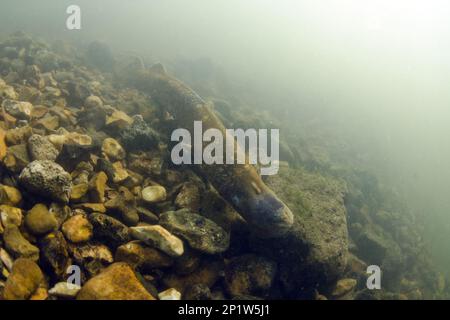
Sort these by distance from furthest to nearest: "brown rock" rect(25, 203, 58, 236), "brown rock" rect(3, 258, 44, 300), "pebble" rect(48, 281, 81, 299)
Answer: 1. "brown rock" rect(25, 203, 58, 236)
2. "pebble" rect(48, 281, 81, 299)
3. "brown rock" rect(3, 258, 44, 300)

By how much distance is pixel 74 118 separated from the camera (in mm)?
7496

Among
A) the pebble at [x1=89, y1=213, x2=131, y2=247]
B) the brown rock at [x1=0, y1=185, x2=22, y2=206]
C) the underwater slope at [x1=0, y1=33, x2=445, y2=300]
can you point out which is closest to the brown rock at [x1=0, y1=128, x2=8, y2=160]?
the underwater slope at [x1=0, y1=33, x2=445, y2=300]

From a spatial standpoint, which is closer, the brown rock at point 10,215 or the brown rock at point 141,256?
the brown rock at point 10,215

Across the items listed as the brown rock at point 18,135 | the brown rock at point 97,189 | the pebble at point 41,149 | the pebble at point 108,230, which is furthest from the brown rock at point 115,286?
the brown rock at point 18,135

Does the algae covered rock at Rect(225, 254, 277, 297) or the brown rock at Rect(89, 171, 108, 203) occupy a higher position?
the brown rock at Rect(89, 171, 108, 203)

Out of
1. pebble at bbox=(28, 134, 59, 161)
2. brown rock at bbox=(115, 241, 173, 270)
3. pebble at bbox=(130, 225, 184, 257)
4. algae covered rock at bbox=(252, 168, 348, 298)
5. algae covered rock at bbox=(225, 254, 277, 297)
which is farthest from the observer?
algae covered rock at bbox=(252, 168, 348, 298)

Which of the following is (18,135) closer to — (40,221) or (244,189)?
(40,221)

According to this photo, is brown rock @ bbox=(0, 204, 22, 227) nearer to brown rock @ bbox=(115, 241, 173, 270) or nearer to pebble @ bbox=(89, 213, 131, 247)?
pebble @ bbox=(89, 213, 131, 247)

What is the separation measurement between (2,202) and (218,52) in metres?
48.5

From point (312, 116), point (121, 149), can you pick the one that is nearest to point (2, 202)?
point (121, 149)

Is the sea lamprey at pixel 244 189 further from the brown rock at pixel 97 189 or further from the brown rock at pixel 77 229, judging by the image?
the brown rock at pixel 77 229

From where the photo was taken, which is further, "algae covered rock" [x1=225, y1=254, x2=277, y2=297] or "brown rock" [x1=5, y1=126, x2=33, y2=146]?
"algae covered rock" [x1=225, y1=254, x2=277, y2=297]

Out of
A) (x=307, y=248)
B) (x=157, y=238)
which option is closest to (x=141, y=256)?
(x=157, y=238)

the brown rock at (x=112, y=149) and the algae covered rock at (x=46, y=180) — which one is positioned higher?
the brown rock at (x=112, y=149)
